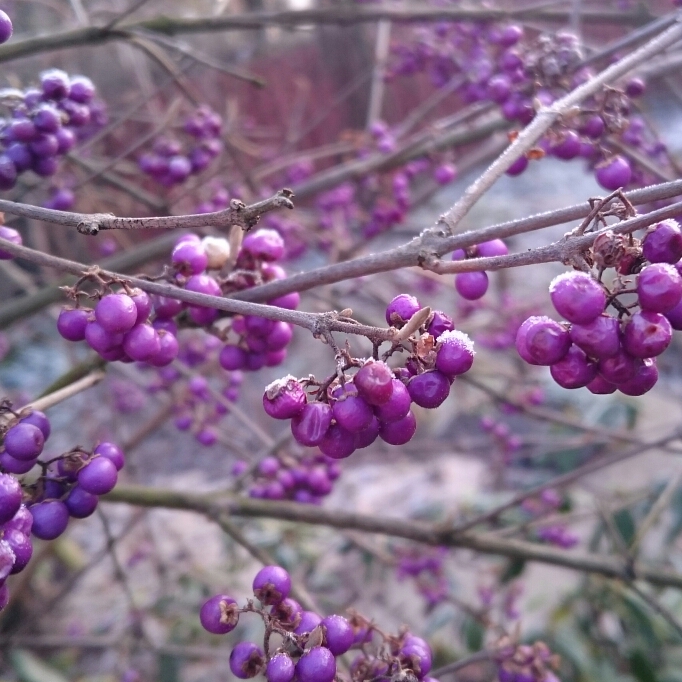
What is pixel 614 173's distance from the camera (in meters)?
1.17

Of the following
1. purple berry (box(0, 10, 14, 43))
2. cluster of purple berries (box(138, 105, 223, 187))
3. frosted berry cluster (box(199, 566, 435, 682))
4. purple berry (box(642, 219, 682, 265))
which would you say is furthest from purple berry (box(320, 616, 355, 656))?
cluster of purple berries (box(138, 105, 223, 187))

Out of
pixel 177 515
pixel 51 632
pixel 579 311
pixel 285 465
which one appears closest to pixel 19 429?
pixel 579 311

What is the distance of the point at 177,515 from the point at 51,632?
1.01 metres

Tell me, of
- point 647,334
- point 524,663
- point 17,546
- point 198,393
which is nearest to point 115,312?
point 17,546

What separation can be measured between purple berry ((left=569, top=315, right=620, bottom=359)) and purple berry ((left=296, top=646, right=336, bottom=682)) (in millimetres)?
510

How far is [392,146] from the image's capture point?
2488 millimetres

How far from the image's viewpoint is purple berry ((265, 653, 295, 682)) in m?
0.81

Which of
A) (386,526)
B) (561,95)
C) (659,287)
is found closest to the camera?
(659,287)

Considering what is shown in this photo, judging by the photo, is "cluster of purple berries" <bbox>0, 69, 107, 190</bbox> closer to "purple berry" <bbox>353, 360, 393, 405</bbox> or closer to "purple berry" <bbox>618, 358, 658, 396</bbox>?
"purple berry" <bbox>353, 360, 393, 405</bbox>

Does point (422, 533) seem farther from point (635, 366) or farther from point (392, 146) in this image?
point (392, 146)

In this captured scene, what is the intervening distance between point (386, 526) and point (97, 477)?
88cm

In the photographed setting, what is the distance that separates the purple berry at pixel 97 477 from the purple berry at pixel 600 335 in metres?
0.64

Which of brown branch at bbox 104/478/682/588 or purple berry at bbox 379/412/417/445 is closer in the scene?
purple berry at bbox 379/412/417/445

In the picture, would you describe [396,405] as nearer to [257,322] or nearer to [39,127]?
[257,322]
